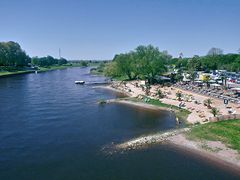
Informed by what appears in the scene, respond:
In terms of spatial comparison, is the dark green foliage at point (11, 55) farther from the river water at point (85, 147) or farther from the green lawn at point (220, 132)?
the green lawn at point (220, 132)

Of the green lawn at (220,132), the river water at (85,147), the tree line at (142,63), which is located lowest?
the river water at (85,147)

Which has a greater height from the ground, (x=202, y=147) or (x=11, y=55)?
(x=11, y=55)

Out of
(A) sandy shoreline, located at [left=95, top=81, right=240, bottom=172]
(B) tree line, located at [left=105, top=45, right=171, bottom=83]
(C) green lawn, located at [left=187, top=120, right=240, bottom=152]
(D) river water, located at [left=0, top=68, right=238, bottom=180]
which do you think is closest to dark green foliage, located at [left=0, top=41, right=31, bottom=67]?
(B) tree line, located at [left=105, top=45, right=171, bottom=83]

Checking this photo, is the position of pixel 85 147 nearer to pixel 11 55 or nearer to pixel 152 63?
pixel 152 63

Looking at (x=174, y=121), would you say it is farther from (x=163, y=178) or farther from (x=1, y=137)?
(x=1, y=137)

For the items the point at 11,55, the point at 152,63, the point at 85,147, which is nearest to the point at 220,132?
the point at 85,147

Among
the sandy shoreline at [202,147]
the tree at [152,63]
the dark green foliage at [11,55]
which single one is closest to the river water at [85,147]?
the sandy shoreline at [202,147]

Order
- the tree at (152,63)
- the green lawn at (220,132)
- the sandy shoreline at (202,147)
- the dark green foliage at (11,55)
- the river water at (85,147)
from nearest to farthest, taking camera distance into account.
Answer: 1. the river water at (85,147)
2. the sandy shoreline at (202,147)
3. the green lawn at (220,132)
4. the tree at (152,63)
5. the dark green foliage at (11,55)
